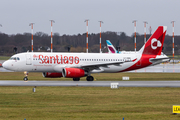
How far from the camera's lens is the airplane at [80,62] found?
1822 inches

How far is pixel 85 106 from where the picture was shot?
24031 mm

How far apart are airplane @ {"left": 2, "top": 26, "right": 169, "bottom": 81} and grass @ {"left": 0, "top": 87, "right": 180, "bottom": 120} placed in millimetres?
13632

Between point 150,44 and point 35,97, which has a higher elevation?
point 150,44

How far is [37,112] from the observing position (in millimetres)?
21156

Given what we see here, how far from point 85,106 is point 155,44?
102ft

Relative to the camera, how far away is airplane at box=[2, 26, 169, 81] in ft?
152

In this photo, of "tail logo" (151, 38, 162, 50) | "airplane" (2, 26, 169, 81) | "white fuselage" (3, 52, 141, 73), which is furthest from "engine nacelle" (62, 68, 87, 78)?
"tail logo" (151, 38, 162, 50)

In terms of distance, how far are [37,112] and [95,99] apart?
775 centimetres

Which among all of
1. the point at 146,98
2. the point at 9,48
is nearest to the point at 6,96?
the point at 146,98

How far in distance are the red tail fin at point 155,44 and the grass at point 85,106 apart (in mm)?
21651

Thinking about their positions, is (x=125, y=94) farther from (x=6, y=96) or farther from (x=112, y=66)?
(x=112, y=66)

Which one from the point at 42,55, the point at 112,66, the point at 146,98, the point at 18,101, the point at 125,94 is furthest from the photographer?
the point at 112,66

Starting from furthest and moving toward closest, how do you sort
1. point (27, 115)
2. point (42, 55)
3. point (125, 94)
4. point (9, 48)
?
point (9, 48), point (42, 55), point (125, 94), point (27, 115)

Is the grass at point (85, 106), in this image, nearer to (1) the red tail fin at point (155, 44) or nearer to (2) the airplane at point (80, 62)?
(2) the airplane at point (80, 62)
